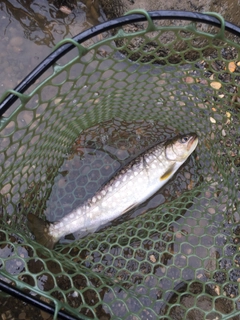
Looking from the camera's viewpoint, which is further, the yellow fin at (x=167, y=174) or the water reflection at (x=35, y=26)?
the water reflection at (x=35, y=26)

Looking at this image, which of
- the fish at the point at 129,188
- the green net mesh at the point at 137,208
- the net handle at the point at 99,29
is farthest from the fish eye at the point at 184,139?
the net handle at the point at 99,29

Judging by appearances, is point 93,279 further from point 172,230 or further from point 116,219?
point 172,230

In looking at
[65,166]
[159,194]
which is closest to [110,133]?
[65,166]

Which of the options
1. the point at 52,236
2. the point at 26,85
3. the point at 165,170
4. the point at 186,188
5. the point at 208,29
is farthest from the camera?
the point at 208,29

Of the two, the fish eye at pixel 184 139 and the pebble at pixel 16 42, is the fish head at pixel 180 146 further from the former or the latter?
the pebble at pixel 16 42

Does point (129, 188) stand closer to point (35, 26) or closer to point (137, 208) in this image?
point (137, 208)

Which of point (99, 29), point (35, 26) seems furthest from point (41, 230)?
point (35, 26)

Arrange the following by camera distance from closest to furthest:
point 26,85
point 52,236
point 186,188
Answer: point 26,85
point 52,236
point 186,188
